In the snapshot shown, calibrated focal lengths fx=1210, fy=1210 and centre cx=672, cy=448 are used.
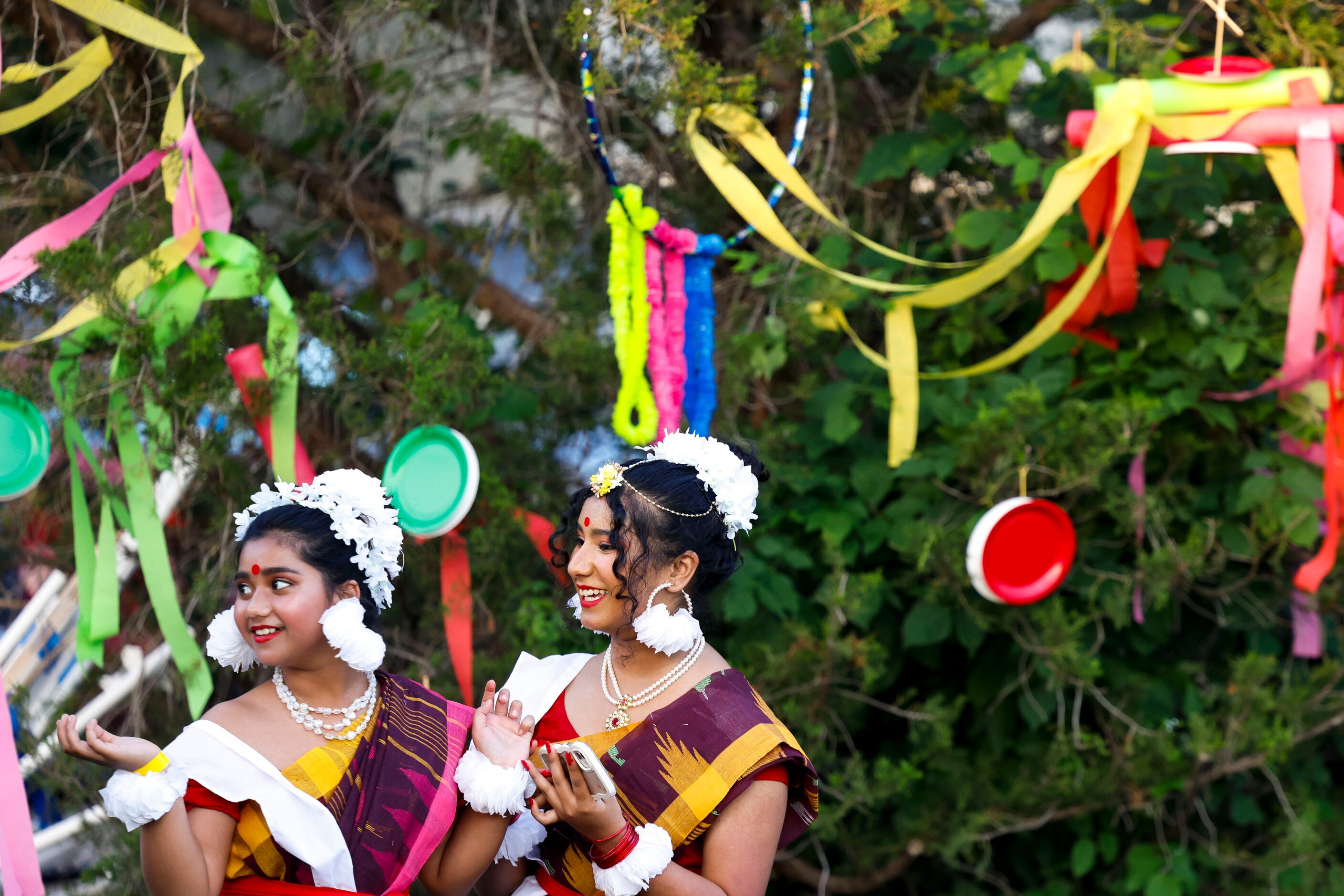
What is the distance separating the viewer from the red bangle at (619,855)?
184cm

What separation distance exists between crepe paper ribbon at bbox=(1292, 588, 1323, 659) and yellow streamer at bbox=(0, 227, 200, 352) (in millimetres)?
3419

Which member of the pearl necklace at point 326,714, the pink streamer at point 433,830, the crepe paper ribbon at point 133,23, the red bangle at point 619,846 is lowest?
the pink streamer at point 433,830

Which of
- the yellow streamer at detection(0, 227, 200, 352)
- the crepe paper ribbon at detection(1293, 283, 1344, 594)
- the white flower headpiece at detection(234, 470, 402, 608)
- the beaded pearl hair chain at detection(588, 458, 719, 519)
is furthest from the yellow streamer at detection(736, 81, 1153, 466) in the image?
the white flower headpiece at detection(234, 470, 402, 608)

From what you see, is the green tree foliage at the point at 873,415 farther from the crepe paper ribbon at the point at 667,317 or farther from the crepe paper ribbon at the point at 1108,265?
the crepe paper ribbon at the point at 667,317

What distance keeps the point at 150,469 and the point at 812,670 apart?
1898 mm

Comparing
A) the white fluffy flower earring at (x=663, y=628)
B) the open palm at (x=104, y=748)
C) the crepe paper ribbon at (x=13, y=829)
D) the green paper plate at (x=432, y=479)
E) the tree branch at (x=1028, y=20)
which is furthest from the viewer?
the tree branch at (x=1028, y=20)

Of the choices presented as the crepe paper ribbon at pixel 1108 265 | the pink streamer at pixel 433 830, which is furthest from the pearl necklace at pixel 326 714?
the crepe paper ribbon at pixel 1108 265

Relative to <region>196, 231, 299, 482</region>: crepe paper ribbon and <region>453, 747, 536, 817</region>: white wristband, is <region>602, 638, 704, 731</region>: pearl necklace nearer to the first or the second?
<region>453, 747, 536, 817</region>: white wristband

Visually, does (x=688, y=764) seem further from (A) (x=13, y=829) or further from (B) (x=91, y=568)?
(B) (x=91, y=568)

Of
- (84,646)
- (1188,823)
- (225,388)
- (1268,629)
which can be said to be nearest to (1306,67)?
(1268,629)

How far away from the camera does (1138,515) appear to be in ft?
11.8

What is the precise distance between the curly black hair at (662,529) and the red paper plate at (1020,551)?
4.24ft

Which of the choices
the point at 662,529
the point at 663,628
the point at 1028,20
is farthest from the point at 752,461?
the point at 1028,20

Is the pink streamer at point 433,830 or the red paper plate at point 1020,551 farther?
the red paper plate at point 1020,551
